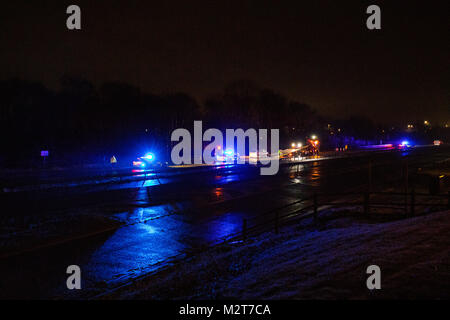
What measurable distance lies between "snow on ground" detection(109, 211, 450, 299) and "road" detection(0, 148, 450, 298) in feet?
4.67

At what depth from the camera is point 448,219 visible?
7.76 metres

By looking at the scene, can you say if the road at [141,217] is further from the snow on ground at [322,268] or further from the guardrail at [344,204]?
the snow on ground at [322,268]

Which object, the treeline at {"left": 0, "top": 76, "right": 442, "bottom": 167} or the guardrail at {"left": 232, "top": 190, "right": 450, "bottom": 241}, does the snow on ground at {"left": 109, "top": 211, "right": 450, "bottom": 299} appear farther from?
the treeline at {"left": 0, "top": 76, "right": 442, "bottom": 167}

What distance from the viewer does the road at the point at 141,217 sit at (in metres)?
7.34

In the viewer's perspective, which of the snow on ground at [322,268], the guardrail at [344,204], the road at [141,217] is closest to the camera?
the snow on ground at [322,268]

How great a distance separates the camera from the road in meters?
7.34

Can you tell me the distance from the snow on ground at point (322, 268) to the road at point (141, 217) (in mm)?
1424

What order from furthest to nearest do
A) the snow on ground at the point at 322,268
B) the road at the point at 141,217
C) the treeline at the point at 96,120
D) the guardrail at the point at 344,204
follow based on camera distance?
the treeline at the point at 96,120, the guardrail at the point at 344,204, the road at the point at 141,217, the snow on ground at the point at 322,268

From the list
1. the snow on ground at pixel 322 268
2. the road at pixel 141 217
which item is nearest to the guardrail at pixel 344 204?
the road at pixel 141 217

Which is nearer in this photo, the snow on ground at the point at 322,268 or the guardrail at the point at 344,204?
the snow on ground at the point at 322,268

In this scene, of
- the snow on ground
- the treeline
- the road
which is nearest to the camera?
the snow on ground

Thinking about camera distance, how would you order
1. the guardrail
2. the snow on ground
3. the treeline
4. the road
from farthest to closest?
1. the treeline
2. the guardrail
3. the road
4. the snow on ground

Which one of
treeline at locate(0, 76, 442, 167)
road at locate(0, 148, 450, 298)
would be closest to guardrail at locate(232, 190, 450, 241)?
road at locate(0, 148, 450, 298)
